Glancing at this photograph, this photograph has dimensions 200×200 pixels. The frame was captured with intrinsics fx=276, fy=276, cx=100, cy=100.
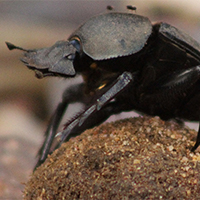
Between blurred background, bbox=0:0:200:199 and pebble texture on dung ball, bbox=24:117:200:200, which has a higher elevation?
pebble texture on dung ball, bbox=24:117:200:200

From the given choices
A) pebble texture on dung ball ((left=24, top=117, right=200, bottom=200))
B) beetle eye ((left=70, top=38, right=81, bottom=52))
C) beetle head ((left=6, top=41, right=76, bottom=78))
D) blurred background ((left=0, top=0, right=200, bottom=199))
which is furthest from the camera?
blurred background ((left=0, top=0, right=200, bottom=199))

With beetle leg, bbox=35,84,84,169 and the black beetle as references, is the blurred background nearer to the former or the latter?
beetle leg, bbox=35,84,84,169

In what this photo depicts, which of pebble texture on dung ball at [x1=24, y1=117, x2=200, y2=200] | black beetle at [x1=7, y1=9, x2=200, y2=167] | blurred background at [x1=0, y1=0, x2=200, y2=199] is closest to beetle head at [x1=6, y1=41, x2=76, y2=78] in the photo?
black beetle at [x1=7, y1=9, x2=200, y2=167]

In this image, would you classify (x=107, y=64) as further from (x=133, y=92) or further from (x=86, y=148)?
(x=86, y=148)

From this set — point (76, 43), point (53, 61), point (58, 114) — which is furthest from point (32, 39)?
point (53, 61)

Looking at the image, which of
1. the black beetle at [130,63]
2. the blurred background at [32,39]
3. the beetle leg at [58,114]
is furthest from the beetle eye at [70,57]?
the blurred background at [32,39]

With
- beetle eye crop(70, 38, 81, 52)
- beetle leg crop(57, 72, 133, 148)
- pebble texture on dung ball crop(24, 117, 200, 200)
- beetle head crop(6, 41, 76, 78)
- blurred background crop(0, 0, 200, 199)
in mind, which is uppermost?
beetle eye crop(70, 38, 81, 52)

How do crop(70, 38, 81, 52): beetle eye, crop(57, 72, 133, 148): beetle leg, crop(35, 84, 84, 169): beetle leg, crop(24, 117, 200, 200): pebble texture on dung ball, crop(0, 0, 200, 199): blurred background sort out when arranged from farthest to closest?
crop(0, 0, 200, 199): blurred background, crop(35, 84, 84, 169): beetle leg, crop(70, 38, 81, 52): beetle eye, crop(57, 72, 133, 148): beetle leg, crop(24, 117, 200, 200): pebble texture on dung ball

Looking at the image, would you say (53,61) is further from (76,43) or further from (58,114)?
(58,114)
